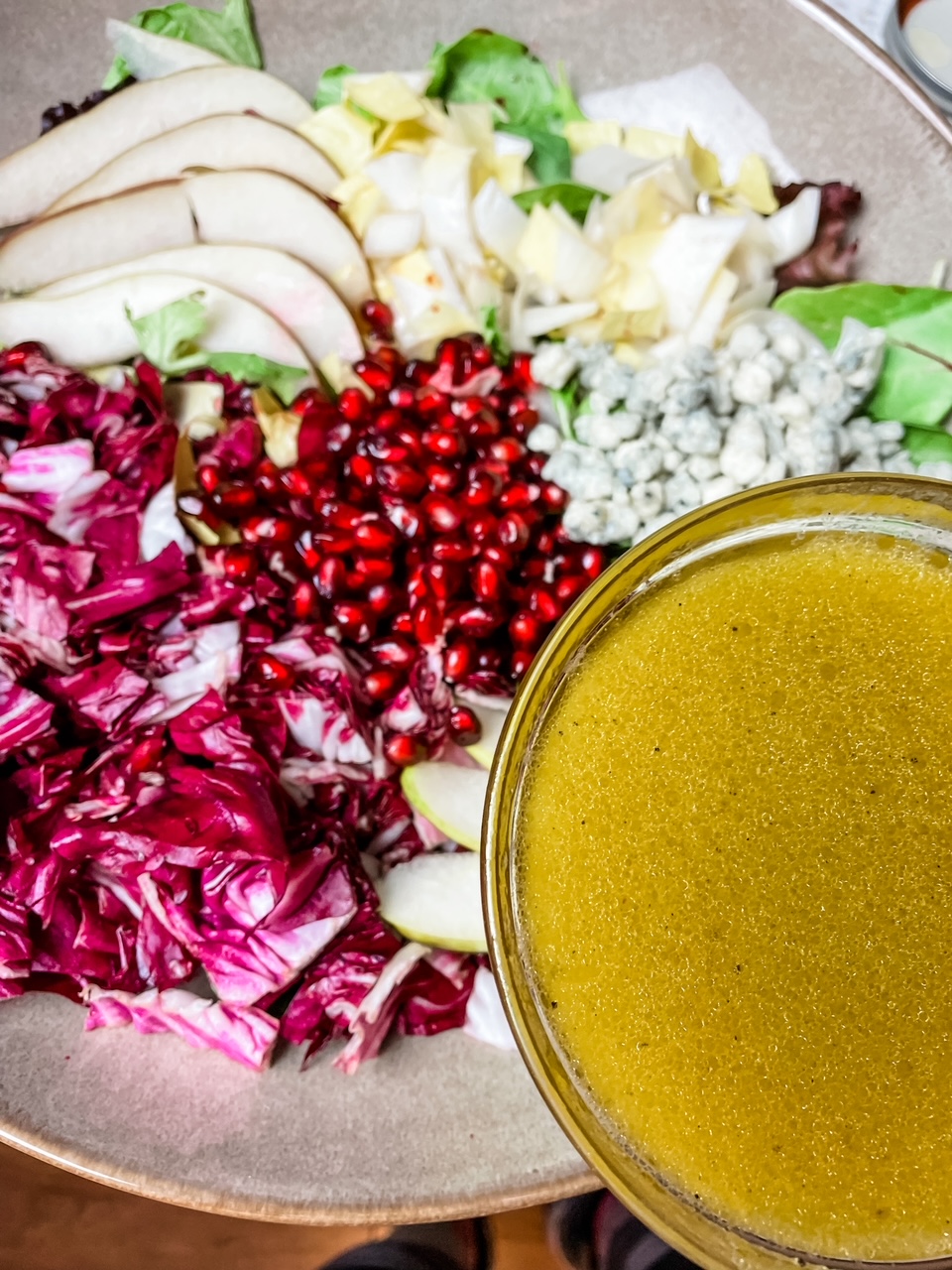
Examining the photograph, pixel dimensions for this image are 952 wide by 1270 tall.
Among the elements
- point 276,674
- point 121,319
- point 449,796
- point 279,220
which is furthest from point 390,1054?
point 279,220

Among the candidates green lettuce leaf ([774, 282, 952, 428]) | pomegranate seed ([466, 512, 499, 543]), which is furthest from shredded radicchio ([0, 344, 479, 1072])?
green lettuce leaf ([774, 282, 952, 428])

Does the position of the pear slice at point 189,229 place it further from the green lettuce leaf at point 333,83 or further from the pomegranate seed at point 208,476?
the pomegranate seed at point 208,476

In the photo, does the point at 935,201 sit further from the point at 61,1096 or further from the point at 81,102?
the point at 61,1096

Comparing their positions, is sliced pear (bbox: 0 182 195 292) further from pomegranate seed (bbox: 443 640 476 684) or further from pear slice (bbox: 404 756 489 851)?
pear slice (bbox: 404 756 489 851)

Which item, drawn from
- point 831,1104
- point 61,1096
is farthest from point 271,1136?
point 831,1104

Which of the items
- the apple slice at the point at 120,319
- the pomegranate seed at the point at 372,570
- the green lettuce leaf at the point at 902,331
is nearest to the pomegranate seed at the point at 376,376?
the apple slice at the point at 120,319
